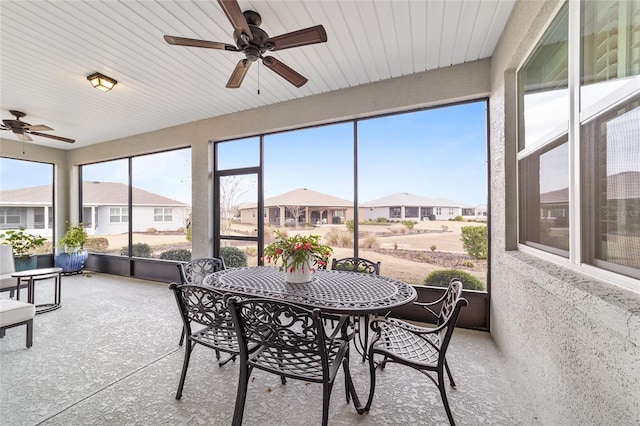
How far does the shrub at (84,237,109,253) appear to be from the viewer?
20.8 ft

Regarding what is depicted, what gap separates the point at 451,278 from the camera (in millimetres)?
3295

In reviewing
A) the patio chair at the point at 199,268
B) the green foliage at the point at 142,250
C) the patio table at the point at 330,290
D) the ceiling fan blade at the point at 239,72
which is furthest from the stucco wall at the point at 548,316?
the green foliage at the point at 142,250

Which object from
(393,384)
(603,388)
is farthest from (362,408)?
(603,388)

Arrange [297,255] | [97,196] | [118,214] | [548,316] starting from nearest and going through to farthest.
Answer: [548,316], [297,255], [118,214], [97,196]

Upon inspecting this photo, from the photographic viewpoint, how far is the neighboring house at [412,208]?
328 centimetres

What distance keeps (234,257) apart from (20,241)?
4.65 metres

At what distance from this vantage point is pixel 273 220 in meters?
4.42

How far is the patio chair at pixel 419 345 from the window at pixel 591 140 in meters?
0.70

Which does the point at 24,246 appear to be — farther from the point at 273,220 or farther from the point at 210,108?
the point at 273,220

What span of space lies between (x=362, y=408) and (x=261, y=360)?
0.77 m

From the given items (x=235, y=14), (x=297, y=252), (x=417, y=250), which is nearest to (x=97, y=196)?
(x=297, y=252)

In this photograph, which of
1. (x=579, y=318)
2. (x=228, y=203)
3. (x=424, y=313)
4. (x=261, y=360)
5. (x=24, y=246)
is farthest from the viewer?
(x=24, y=246)

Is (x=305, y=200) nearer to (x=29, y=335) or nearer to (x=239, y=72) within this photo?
(x=239, y=72)

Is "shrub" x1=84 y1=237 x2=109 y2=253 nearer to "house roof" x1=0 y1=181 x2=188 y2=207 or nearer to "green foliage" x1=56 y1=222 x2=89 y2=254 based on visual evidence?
"green foliage" x1=56 y1=222 x2=89 y2=254
